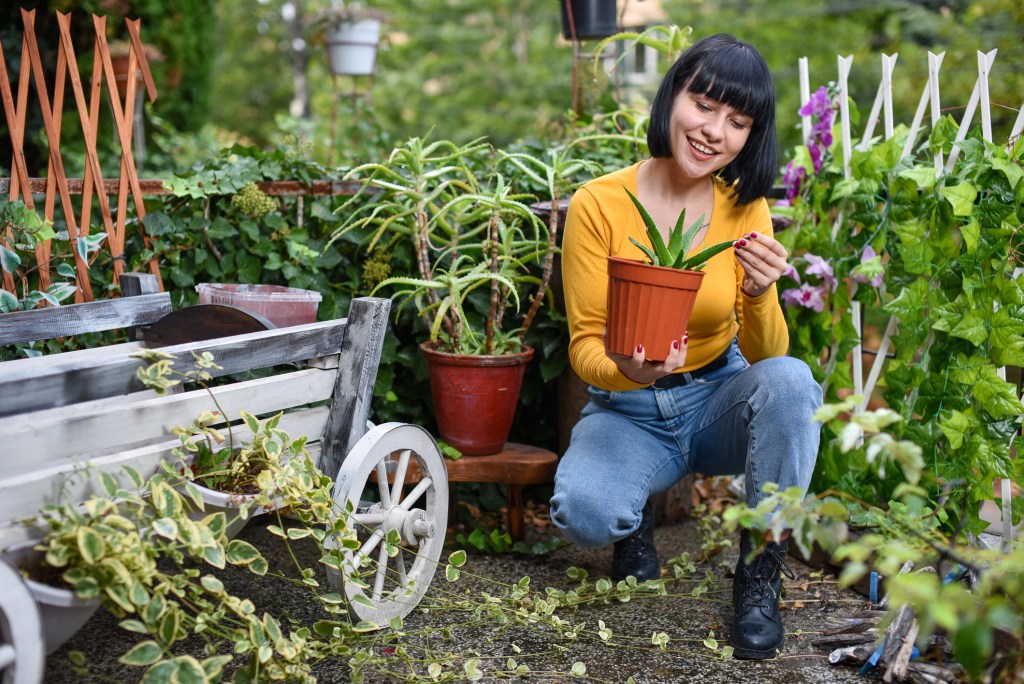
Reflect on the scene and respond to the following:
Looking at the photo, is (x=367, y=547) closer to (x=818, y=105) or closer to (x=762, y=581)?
(x=762, y=581)

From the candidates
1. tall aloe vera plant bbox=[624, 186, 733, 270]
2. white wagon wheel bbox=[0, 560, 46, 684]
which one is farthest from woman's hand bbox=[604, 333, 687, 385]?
white wagon wheel bbox=[0, 560, 46, 684]

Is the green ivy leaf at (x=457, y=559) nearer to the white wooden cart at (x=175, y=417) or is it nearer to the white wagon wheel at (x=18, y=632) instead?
the white wooden cart at (x=175, y=417)

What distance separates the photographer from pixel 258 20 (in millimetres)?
17750

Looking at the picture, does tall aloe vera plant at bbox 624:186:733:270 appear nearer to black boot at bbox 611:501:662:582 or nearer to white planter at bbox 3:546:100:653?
black boot at bbox 611:501:662:582

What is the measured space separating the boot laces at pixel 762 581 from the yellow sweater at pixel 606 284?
0.44 metres

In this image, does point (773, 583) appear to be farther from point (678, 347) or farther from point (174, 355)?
point (174, 355)

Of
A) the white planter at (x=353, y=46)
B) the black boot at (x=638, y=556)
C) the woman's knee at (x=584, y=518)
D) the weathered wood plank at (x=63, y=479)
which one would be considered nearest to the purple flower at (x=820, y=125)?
the black boot at (x=638, y=556)

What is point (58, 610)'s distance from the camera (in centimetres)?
134

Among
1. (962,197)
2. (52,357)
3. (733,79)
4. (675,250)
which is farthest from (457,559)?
(962,197)

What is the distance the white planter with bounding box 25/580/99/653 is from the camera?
129cm

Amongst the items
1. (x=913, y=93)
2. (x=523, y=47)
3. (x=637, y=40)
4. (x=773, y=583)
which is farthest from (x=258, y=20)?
(x=773, y=583)

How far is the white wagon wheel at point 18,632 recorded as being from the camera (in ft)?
3.95

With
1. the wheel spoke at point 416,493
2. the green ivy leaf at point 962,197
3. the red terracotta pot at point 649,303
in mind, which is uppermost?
the green ivy leaf at point 962,197

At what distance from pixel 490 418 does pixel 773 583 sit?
2.61 feet
